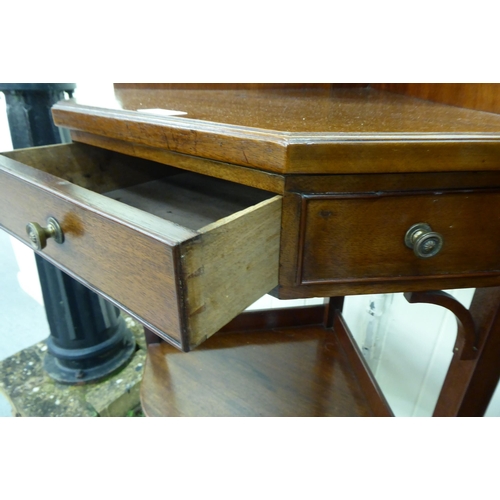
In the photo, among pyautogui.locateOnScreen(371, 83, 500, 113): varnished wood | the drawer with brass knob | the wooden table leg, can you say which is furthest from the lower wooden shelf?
pyautogui.locateOnScreen(371, 83, 500, 113): varnished wood

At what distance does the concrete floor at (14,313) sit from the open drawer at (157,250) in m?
0.82

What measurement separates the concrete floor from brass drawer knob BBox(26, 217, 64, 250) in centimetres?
90

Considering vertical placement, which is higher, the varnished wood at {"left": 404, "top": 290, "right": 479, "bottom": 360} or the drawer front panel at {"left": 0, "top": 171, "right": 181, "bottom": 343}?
the drawer front panel at {"left": 0, "top": 171, "right": 181, "bottom": 343}

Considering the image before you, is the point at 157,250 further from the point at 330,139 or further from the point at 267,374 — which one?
the point at 267,374

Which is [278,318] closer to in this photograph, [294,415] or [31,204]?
[294,415]

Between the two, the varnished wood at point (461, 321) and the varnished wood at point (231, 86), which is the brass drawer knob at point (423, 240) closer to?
the varnished wood at point (461, 321)

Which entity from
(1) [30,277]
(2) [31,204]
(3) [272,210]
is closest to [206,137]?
(3) [272,210]

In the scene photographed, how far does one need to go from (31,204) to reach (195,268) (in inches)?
9.8

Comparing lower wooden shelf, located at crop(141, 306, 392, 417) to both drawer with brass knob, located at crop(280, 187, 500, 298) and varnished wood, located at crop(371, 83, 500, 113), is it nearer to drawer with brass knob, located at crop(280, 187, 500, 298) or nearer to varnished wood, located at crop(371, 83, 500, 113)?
drawer with brass knob, located at crop(280, 187, 500, 298)

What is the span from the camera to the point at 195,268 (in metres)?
0.30

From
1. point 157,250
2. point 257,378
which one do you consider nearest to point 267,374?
point 257,378

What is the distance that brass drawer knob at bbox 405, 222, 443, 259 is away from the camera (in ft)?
1.25

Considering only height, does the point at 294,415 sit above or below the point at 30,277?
above

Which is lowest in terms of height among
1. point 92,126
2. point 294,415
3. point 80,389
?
point 80,389
